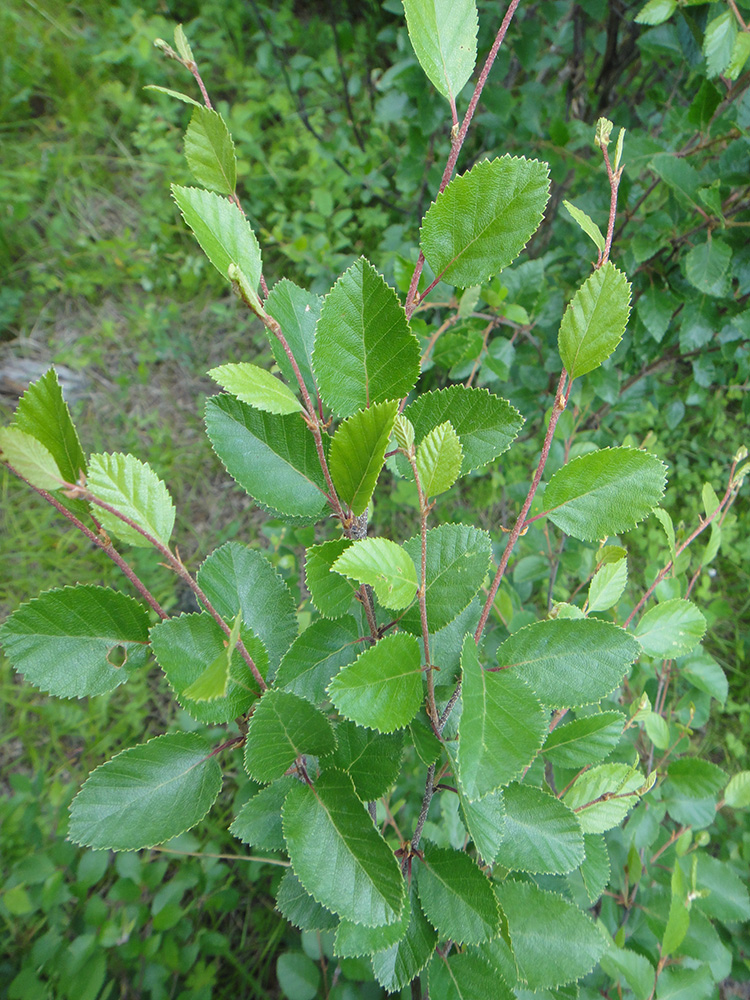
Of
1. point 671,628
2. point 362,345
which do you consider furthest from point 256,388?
point 671,628

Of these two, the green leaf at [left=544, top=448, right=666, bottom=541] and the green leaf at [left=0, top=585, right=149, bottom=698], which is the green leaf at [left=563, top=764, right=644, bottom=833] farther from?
the green leaf at [left=0, top=585, right=149, bottom=698]

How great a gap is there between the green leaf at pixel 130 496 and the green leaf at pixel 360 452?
0.46 feet

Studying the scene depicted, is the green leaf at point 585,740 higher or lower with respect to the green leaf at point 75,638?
lower

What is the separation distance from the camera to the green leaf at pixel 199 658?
494 millimetres

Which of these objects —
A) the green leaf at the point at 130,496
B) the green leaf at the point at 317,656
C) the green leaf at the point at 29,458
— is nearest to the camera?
the green leaf at the point at 29,458

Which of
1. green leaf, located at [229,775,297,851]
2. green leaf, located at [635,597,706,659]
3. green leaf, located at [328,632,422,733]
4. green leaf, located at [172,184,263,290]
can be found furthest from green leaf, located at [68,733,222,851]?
green leaf, located at [635,597,706,659]

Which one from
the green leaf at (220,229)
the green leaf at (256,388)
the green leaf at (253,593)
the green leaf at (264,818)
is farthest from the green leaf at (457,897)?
the green leaf at (220,229)

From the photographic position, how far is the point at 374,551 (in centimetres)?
42

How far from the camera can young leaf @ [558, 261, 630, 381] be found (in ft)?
1.39

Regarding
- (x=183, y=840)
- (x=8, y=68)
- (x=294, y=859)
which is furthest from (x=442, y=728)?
(x=8, y=68)

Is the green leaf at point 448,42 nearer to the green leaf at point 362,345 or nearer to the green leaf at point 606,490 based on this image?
the green leaf at point 362,345

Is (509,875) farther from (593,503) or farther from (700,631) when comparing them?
(593,503)

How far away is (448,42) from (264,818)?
72cm

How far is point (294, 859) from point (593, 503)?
0.39 metres
